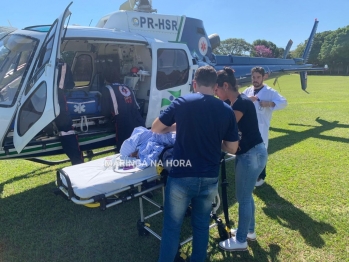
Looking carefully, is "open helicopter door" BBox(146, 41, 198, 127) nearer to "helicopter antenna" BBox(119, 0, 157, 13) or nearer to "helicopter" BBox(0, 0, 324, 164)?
"helicopter" BBox(0, 0, 324, 164)

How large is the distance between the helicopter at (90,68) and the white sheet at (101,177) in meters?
0.77

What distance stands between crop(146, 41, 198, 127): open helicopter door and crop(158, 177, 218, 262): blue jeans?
2.82m

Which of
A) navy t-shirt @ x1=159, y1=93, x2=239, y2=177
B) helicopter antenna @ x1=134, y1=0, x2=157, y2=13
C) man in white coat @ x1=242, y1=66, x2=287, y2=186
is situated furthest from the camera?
helicopter antenna @ x1=134, y1=0, x2=157, y2=13

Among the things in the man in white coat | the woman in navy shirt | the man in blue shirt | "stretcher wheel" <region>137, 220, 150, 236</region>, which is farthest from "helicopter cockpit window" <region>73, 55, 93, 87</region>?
the man in blue shirt

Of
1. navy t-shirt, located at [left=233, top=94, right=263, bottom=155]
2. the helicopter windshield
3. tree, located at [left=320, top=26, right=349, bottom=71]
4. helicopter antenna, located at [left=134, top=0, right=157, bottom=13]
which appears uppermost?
helicopter antenna, located at [left=134, top=0, right=157, bottom=13]

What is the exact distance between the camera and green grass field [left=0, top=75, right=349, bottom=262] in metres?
3.12

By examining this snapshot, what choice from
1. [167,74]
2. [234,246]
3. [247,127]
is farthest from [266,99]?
[234,246]

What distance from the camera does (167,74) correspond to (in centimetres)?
526

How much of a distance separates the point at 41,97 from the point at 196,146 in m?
2.03

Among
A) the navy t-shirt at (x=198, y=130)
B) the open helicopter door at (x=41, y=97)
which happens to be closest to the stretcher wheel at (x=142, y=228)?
the navy t-shirt at (x=198, y=130)

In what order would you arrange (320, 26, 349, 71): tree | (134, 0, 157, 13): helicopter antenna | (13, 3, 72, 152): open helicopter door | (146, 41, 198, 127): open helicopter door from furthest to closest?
1. (320, 26, 349, 71): tree
2. (134, 0, 157, 13): helicopter antenna
3. (146, 41, 198, 127): open helicopter door
4. (13, 3, 72, 152): open helicopter door

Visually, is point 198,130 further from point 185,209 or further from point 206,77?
point 185,209

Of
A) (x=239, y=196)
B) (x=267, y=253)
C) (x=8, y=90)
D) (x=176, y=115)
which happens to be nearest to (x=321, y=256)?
(x=267, y=253)

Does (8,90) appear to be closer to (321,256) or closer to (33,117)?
(33,117)
